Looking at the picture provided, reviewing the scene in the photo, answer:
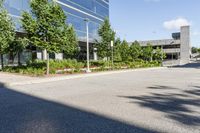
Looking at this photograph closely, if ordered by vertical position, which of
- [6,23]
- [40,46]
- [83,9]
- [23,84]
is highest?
[83,9]

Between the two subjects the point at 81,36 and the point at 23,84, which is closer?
the point at 23,84

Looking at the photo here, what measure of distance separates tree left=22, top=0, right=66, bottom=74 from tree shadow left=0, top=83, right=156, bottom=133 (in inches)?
520

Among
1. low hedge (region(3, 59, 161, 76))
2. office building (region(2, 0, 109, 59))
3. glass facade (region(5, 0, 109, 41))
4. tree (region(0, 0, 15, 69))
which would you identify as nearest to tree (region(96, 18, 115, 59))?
low hedge (region(3, 59, 161, 76))

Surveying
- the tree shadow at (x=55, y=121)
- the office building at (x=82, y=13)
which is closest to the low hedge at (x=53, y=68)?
the office building at (x=82, y=13)

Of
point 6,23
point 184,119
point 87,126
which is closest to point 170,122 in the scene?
point 184,119

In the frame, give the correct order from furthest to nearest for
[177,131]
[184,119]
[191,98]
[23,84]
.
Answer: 1. [23,84]
2. [191,98]
3. [184,119]
4. [177,131]

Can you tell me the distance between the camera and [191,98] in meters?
9.78

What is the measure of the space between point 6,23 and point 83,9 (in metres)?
30.2

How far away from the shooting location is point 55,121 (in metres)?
6.41

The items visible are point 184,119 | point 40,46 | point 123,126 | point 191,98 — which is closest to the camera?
point 123,126

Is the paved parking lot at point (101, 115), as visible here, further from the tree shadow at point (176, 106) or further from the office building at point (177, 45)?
the office building at point (177, 45)

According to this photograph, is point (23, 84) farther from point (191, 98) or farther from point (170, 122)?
point (170, 122)

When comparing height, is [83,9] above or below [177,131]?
above

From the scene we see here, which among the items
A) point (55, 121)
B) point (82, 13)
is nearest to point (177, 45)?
point (82, 13)
